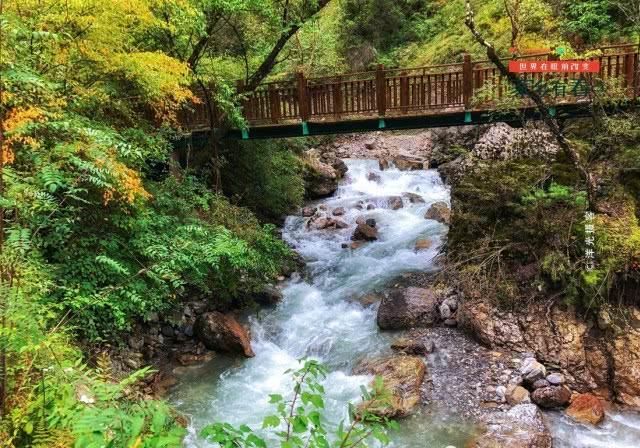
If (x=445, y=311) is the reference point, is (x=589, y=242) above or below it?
above

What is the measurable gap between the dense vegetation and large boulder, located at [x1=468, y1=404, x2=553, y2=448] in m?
2.30

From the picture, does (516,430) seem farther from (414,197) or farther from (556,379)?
(414,197)

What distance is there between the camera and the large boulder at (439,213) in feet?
48.5

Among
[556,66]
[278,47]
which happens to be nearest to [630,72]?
[556,66]

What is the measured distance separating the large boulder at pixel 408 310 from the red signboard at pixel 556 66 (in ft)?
14.4

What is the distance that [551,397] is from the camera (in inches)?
287

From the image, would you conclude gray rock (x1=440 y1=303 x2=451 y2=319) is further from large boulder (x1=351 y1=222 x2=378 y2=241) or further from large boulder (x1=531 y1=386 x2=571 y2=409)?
large boulder (x1=351 y1=222 x2=378 y2=241)

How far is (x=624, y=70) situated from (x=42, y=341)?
10.8 meters

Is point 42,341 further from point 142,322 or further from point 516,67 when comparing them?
point 516,67

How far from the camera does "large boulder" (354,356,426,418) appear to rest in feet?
24.2

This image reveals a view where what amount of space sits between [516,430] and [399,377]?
1828mm

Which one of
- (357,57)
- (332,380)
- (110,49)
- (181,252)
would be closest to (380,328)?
(332,380)

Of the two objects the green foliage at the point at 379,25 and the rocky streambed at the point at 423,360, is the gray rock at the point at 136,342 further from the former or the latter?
the green foliage at the point at 379,25

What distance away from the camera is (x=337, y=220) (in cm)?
1550
